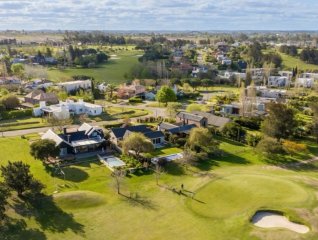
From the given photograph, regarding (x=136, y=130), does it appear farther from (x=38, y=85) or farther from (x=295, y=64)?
(x=295, y=64)

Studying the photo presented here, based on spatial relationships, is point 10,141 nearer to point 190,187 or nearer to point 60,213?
point 60,213

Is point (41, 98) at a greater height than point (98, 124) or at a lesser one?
greater

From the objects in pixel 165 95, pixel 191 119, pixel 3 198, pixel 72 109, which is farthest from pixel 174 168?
pixel 165 95

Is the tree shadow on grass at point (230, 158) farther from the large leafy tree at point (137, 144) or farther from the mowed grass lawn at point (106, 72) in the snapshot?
the mowed grass lawn at point (106, 72)

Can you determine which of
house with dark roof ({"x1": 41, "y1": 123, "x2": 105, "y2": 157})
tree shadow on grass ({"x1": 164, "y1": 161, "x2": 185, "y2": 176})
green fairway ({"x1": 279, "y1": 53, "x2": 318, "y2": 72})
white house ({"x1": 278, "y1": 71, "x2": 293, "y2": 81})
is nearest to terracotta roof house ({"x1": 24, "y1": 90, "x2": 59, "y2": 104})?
house with dark roof ({"x1": 41, "y1": 123, "x2": 105, "y2": 157})

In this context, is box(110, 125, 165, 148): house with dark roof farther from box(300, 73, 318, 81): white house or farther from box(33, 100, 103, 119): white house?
box(300, 73, 318, 81): white house
